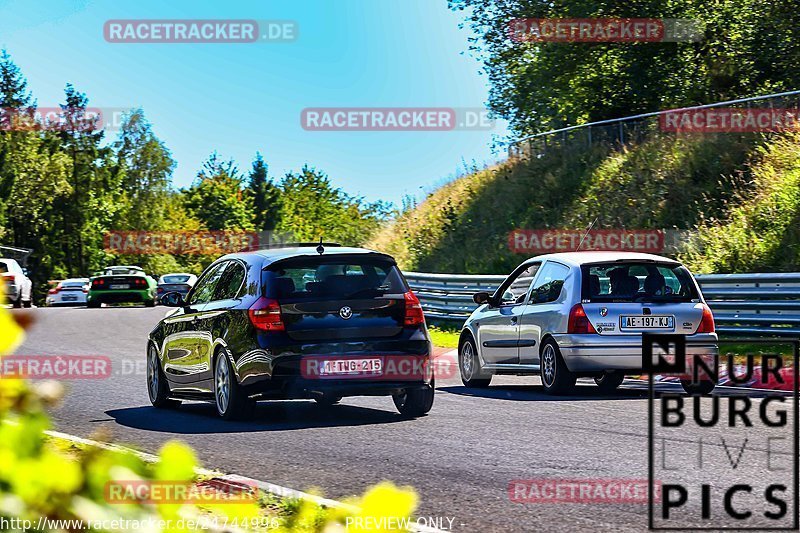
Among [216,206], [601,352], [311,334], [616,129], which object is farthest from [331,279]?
[216,206]

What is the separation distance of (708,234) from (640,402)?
1178 cm

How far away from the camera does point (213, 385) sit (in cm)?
1177

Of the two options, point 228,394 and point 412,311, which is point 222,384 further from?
point 412,311

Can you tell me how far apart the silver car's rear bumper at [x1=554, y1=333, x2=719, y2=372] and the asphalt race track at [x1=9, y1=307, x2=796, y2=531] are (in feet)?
1.13

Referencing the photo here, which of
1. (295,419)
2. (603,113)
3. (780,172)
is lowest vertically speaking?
(295,419)

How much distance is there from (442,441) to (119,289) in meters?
34.9

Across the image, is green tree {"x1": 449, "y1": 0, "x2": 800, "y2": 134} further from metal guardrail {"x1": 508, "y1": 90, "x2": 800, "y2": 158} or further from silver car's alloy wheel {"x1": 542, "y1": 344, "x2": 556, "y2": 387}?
silver car's alloy wheel {"x1": 542, "y1": 344, "x2": 556, "y2": 387}

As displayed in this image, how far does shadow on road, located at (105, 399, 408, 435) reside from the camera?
10.9 metres

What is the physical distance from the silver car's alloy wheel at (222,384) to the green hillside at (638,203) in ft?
37.2

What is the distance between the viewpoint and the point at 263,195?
5787 inches

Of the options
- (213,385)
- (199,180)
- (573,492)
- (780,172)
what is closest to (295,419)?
(213,385)

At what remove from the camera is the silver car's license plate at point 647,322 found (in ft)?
43.3

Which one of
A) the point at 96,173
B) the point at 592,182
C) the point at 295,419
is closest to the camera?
the point at 295,419

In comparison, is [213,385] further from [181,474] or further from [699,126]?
[699,126]
